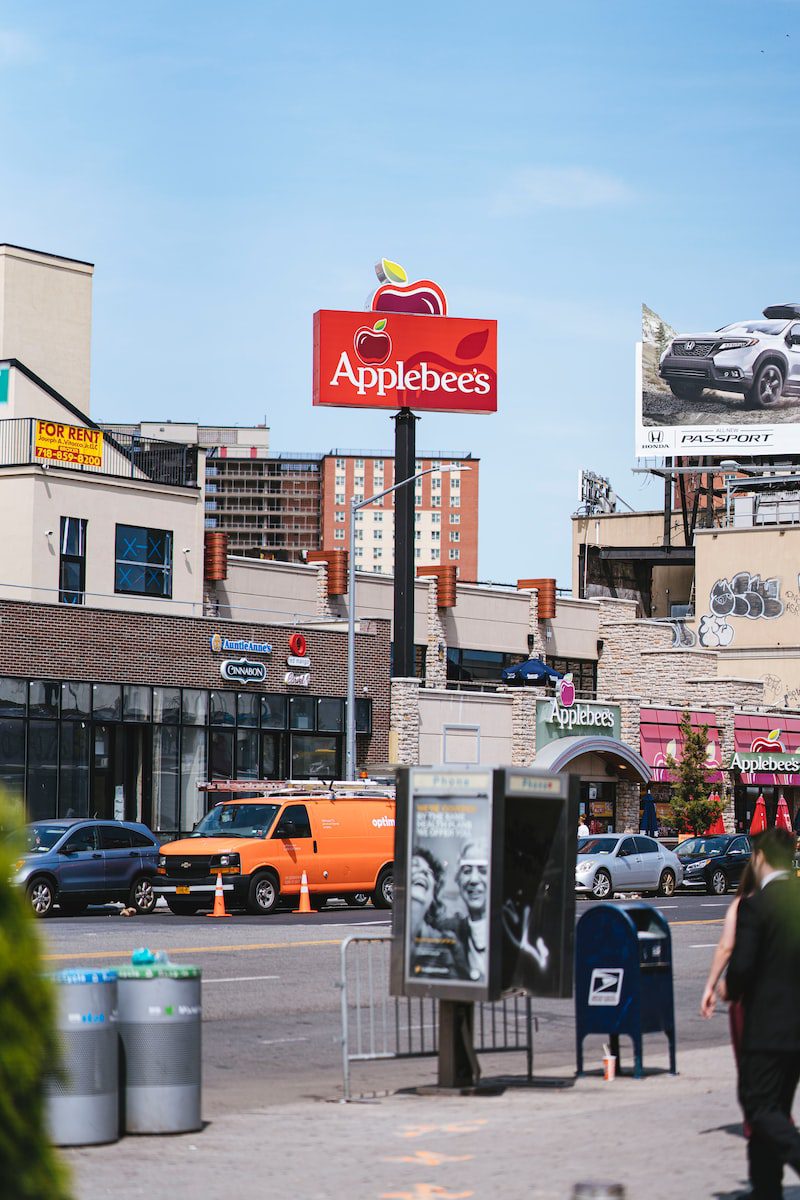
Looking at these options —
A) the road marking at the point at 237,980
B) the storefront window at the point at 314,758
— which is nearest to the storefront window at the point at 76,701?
the storefront window at the point at 314,758

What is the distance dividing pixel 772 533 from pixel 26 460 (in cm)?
3879

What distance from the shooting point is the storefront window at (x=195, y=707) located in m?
44.6

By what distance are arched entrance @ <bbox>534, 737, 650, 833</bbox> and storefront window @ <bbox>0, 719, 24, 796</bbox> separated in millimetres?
18845

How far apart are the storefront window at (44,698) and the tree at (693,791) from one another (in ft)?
76.8

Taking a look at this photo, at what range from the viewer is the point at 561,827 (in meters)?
12.4

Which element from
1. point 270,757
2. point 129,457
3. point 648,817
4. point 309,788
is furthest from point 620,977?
point 648,817

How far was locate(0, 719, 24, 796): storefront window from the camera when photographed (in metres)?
39.9

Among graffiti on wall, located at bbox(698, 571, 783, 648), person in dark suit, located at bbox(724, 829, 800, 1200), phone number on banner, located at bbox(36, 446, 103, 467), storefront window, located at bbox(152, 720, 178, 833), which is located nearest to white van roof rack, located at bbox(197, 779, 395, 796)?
storefront window, located at bbox(152, 720, 178, 833)

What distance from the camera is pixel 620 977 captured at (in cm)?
1276

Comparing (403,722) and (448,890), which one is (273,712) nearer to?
(403,722)

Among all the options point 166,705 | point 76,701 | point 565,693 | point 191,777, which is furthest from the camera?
point 565,693

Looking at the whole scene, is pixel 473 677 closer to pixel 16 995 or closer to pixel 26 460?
pixel 26 460

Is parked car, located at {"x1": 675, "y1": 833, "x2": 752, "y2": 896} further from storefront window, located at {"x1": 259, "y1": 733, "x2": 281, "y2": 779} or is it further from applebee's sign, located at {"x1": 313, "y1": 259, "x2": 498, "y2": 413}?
applebee's sign, located at {"x1": 313, "y1": 259, "x2": 498, "y2": 413}

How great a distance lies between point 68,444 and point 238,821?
17519mm
